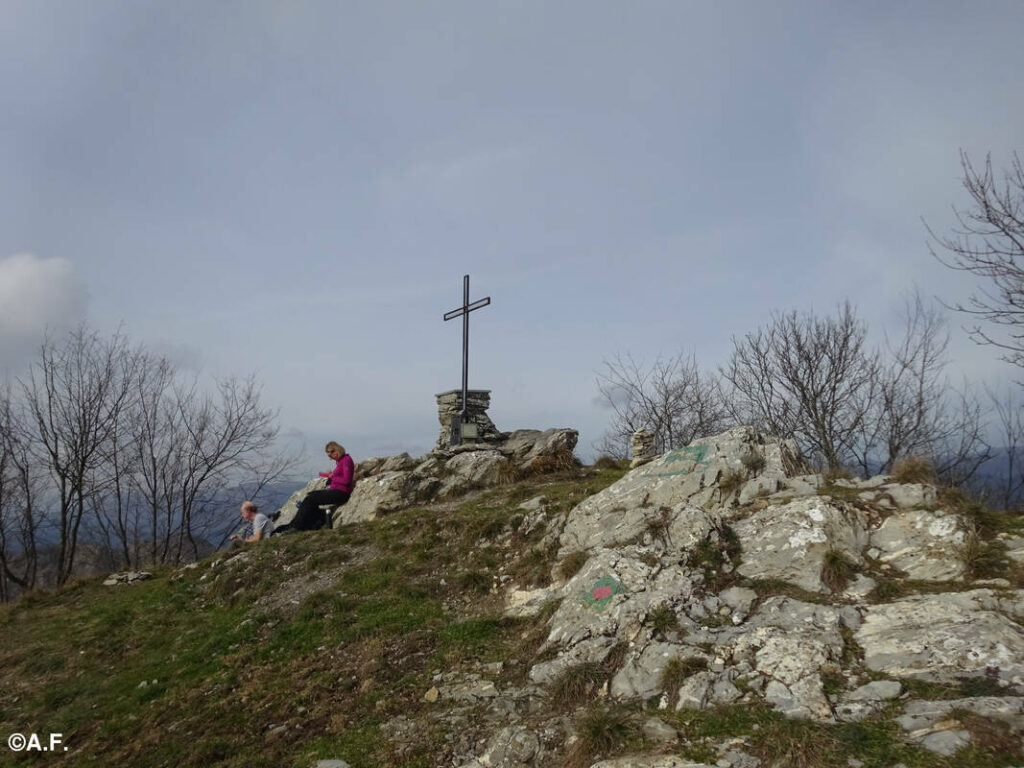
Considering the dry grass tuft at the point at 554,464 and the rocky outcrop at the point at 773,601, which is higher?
the dry grass tuft at the point at 554,464

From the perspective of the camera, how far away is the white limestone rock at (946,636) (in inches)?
187

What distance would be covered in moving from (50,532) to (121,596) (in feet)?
39.0

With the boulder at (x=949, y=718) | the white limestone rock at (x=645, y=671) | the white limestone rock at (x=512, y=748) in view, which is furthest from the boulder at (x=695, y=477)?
the boulder at (x=949, y=718)

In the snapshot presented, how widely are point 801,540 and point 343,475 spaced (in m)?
11.4

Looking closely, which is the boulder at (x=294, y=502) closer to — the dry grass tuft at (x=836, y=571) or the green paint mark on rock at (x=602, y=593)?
the green paint mark on rock at (x=602, y=593)

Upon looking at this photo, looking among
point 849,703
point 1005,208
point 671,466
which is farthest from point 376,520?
point 1005,208

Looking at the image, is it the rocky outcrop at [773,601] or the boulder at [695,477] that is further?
the boulder at [695,477]

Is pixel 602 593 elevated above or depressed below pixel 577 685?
above

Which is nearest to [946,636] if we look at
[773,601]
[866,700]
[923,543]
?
[866,700]

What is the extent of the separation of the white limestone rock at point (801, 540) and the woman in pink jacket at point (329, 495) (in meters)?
10.2

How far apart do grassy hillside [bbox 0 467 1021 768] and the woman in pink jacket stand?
1.43m

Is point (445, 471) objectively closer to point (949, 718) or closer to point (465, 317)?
point (465, 317)

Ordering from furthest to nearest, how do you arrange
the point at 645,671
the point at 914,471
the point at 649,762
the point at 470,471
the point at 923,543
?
the point at 470,471 → the point at 914,471 → the point at 923,543 → the point at 645,671 → the point at 649,762

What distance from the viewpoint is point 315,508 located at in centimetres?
1447
